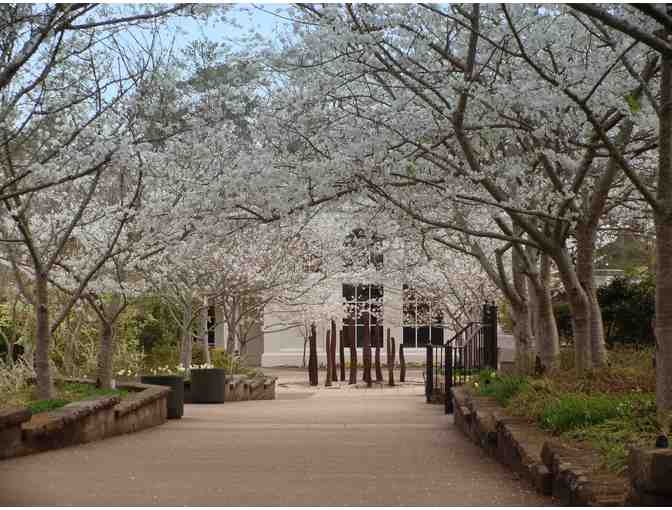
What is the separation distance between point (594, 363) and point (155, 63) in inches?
244

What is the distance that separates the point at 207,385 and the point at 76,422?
10.2 meters

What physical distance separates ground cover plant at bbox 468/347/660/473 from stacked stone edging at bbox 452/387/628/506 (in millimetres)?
141

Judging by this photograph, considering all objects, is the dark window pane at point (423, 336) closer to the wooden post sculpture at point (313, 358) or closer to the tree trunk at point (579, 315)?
the wooden post sculpture at point (313, 358)

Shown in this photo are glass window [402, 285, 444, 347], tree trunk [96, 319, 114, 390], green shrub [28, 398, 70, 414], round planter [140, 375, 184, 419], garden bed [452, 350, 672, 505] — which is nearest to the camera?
Answer: garden bed [452, 350, 672, 505]

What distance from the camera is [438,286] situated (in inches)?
1101

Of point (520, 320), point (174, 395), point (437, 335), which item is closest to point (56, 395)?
point (174, 395)

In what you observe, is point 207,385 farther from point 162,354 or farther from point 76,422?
point 76,422

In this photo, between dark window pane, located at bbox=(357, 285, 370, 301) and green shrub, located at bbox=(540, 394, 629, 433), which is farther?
dark window pane, located at bbox=(357, 285, 370, 301)

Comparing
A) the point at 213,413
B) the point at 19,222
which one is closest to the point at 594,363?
the point at 19,222

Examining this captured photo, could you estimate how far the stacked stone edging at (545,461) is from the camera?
5.22 m

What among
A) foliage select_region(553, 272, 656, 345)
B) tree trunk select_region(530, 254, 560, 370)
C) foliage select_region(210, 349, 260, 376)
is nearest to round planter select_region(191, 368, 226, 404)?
foliage select_region(210, 349, 260, 376)

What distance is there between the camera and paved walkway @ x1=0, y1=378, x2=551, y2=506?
626 centimetres

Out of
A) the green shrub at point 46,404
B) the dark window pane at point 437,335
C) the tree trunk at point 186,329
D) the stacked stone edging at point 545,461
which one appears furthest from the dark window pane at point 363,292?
the stacked stone edging at point 545,461

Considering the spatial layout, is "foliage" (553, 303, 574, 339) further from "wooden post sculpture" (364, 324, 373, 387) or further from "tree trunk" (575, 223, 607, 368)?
"wooden post sculpture" (364, 324, 373, 387)
